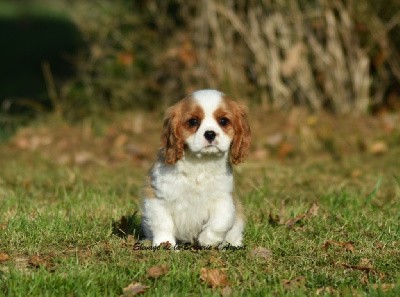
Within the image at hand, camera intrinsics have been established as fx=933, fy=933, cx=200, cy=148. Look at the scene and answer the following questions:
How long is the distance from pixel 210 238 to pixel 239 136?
2.17 feet

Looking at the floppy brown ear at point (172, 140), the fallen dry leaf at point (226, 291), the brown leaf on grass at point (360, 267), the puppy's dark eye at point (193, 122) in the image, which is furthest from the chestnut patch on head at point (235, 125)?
the fallen dry leaf at point (226, 291)

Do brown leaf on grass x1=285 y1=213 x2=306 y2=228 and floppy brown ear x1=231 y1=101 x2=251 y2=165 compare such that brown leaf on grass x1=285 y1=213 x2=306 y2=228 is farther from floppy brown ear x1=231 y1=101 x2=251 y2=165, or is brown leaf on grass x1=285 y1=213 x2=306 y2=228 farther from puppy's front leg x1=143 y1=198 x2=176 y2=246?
puppy's front leg x1=143 y1=198 x2=176 y2=246

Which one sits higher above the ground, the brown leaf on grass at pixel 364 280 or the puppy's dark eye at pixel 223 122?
the puppy's dark eye at pixel 223 122

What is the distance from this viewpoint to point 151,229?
5.71 meters

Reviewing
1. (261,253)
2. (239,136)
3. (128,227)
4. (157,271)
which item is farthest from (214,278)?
(128,227)

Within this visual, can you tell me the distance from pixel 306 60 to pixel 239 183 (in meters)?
2.92

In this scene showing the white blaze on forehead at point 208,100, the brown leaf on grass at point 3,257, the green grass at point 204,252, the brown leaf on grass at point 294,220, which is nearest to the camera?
the green grass at point 204,252

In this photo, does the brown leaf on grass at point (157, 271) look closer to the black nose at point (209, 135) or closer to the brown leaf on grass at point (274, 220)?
the black nose at point (209, 135)

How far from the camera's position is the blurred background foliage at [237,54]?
10.8 meters

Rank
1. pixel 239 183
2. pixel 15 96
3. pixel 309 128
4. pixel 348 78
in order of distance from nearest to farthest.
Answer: pixel 239 183
pixel 309 128
pixel 348 78
pixel 15 96

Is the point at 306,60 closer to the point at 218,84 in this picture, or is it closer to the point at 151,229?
the point at 218,84

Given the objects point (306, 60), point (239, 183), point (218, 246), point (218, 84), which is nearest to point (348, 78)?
point (306, 60)

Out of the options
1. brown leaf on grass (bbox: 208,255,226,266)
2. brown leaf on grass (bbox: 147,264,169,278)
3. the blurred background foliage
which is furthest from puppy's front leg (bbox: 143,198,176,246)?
the blurred background foliage

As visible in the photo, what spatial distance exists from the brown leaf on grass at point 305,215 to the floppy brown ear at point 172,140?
3.92 feet
